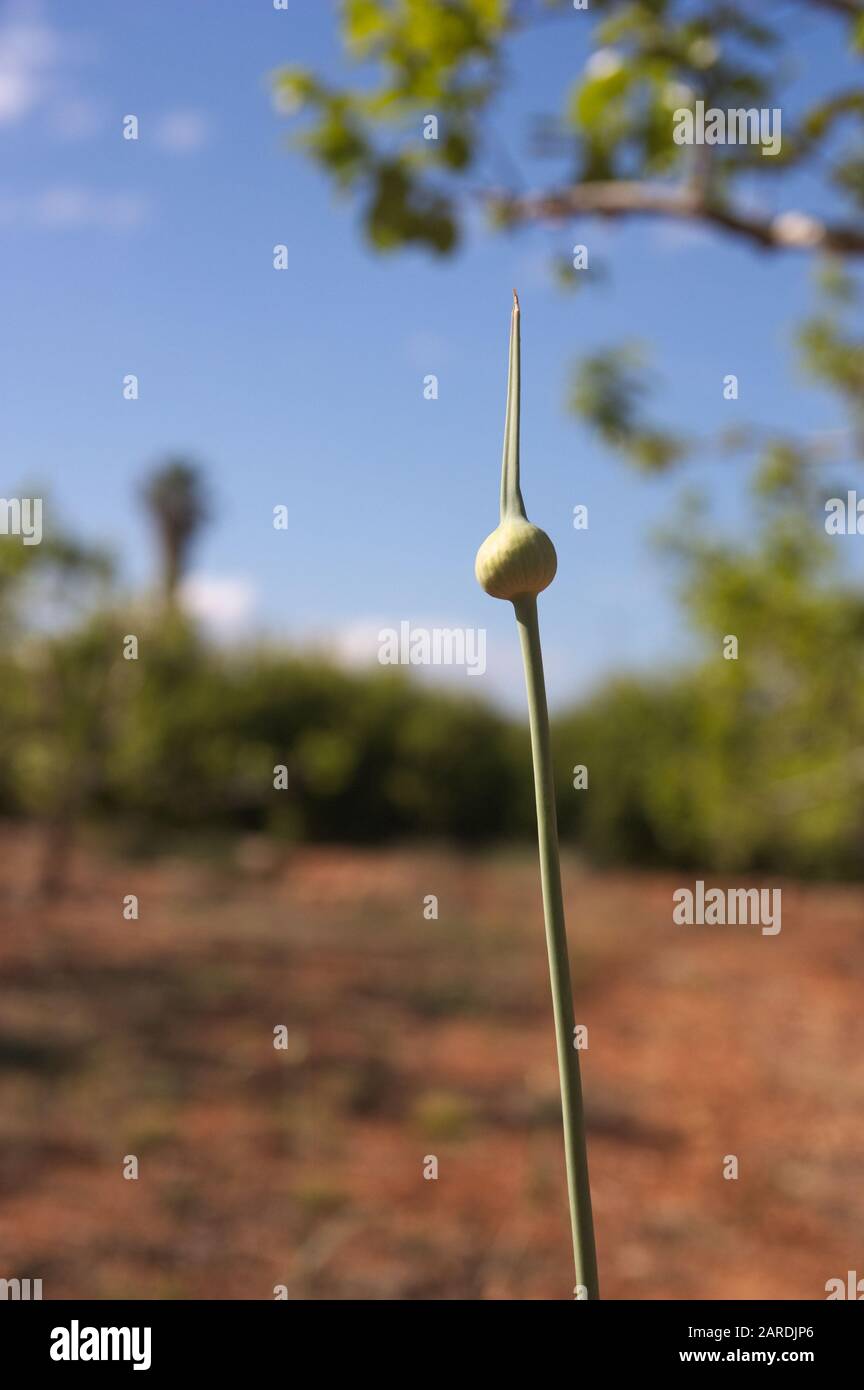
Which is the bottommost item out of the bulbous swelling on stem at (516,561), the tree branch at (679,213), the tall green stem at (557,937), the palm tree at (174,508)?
the tall green stem at (557,937)

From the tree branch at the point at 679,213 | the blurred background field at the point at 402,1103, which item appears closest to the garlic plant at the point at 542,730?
the tree branch at the point at 679,213

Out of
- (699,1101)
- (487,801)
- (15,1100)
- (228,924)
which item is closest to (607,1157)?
(699,1101)

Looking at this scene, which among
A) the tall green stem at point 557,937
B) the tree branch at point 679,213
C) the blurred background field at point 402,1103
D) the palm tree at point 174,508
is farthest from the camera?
the palm tree at point 174,508

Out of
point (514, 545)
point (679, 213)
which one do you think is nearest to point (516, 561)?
point (514, 545)

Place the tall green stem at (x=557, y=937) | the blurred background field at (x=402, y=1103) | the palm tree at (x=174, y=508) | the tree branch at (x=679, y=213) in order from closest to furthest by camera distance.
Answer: the tall green stem at (x=557, y=937), the tree branch at (x=679, y=213), the blurred background field at (x=402, y=1103), the palm tree at (x=174, y=508)

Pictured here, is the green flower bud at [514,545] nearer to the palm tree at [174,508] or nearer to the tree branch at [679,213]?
the tree branch at [679,213]

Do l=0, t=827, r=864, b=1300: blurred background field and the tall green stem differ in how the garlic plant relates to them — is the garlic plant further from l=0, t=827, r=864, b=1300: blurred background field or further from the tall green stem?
l=0, t=827, r=864, b=1300: blurred background field
